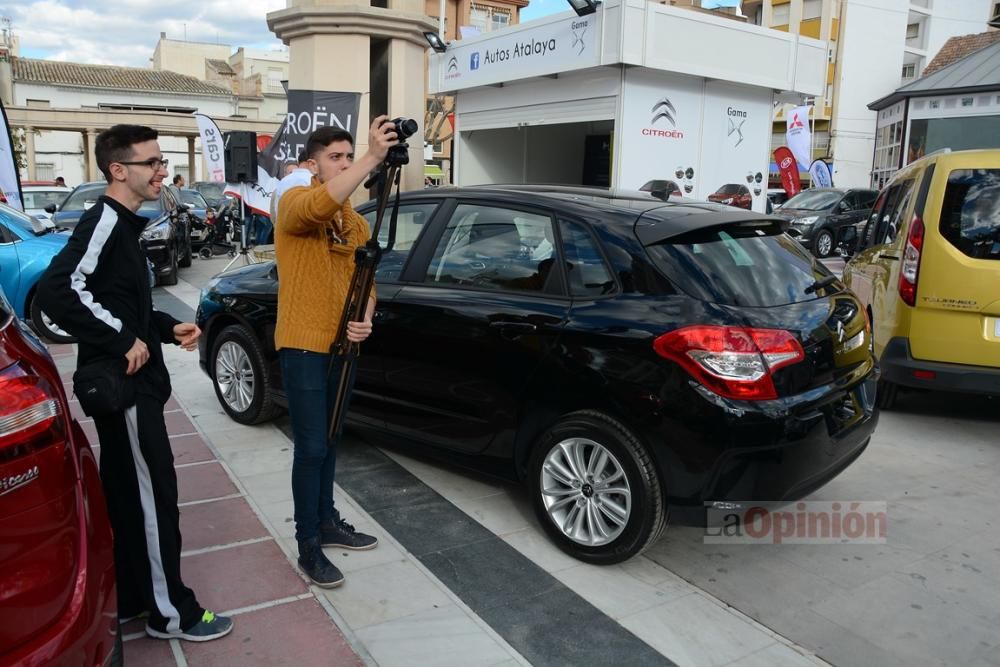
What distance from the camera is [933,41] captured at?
147 feet

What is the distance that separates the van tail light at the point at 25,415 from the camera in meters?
1.78

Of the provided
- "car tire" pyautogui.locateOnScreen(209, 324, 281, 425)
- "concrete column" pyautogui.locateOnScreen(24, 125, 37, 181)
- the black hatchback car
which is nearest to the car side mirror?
the black hatchback car

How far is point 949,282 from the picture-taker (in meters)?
5.10

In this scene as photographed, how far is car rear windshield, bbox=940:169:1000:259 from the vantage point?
505cm

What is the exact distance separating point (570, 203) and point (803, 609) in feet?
6.65

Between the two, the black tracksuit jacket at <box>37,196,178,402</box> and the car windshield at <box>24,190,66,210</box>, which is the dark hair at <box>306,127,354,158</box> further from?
the car windshield at <box>24,190,66,210</box>

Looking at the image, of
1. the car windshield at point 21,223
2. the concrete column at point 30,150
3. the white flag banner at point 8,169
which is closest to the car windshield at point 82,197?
the white flag banner at point 8,169

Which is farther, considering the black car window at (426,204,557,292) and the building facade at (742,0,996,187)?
the building facade at (742,0,996,187)

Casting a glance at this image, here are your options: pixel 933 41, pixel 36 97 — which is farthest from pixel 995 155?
pixel 36 97

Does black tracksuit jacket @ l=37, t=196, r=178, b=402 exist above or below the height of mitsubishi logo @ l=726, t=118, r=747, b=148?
below

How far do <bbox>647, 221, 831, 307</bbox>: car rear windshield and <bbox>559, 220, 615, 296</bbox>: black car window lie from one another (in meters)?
0.24

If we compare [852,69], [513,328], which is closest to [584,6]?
[513,328]

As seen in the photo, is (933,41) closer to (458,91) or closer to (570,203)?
(458,91)

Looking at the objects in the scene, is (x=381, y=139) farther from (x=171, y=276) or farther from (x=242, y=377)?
(x=171, y=276)
